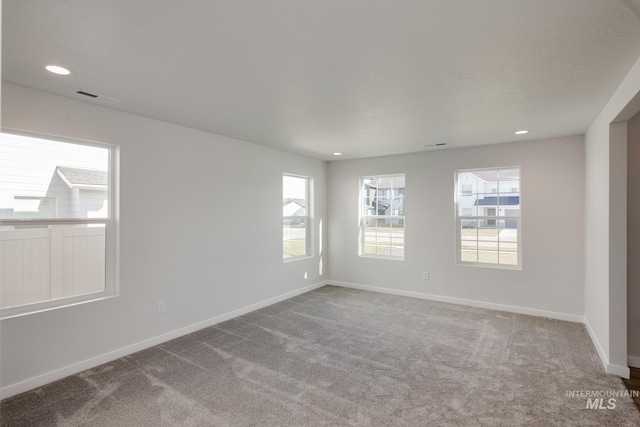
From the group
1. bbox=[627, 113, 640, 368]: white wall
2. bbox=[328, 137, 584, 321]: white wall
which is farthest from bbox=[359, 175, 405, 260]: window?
bbox=[627, 113, 640, 368]: white wall

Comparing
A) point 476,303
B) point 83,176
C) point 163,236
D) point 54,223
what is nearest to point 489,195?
point 476,303

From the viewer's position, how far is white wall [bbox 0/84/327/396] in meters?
2.68

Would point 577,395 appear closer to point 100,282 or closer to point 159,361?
point 159,361

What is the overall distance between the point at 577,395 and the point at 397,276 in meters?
3.06

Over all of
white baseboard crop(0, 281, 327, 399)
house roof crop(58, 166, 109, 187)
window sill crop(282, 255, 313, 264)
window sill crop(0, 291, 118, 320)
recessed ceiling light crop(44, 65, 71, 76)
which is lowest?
Answer: white baseboard crop(0, 281, 327, 399)

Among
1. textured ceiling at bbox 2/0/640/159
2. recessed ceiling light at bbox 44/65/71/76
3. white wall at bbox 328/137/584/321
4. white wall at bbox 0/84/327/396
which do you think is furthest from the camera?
white wall at bbox 328/137/584/321

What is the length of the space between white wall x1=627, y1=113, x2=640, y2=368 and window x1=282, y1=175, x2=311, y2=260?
413 centimetres

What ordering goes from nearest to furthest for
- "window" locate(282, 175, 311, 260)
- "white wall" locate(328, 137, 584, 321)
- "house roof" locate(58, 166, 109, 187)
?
1. "house roof" locate(58, 166, 109, 187)
2. "white wall" locate(328, 137, 584, 321)
3. "window" locate(282, 175, 311, 260)

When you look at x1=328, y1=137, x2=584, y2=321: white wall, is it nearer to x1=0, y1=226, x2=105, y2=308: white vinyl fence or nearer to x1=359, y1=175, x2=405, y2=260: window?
x1=359, y1=175, x2=405, y2=260: window

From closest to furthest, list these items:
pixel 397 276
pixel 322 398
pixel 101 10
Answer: pixel 101 10
pixel 322 398
pixel 397 276

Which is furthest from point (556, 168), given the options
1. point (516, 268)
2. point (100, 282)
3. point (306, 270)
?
point (100, 282)

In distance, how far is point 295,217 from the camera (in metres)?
5.63

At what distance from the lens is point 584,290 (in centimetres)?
412

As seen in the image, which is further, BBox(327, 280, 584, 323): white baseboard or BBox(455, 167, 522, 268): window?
BBox(455, 167, 522, 268): window
